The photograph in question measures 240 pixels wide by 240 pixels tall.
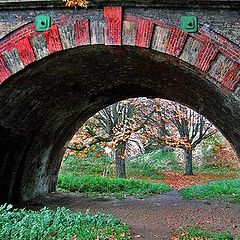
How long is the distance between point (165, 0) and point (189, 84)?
2.54 meters

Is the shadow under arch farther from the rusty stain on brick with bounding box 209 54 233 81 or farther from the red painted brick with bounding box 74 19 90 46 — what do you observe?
the rusty stain on brick with bounding box 209 54 233 81

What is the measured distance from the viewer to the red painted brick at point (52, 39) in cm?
795

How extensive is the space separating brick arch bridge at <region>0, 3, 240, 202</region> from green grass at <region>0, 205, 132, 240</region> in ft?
9.23

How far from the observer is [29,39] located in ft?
26.4

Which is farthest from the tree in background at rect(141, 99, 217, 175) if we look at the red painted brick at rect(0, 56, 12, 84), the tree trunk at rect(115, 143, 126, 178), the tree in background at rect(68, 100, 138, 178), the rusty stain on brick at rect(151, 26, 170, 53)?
the rusty stain on brick at rect(151, 26, 170, 53)

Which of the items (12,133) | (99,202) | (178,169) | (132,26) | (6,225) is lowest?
(6,225)

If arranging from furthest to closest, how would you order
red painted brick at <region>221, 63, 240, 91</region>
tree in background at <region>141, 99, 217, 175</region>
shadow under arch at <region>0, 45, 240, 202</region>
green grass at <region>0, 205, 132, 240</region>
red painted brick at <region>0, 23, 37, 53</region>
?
tree in background at <region>141, 99, 217, 175</region> < shadow under arch at <region>0, 45, 240, 202</region> < red painted brick at <region>0, 23, 37, 53</region> < red painted brick at <region>221, 63, 240, 91</region> < green grass at <region>0, 205, 132, 240</region>

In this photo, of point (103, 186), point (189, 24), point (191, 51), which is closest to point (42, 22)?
point (189, 24)

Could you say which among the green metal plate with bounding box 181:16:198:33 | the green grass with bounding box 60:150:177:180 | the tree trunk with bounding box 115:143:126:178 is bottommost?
the green metal plate with bounding box 181:16:198:33

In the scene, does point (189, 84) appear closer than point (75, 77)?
Yes

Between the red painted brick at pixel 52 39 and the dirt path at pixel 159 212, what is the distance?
4146mm

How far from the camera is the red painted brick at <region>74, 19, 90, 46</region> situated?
309 inches

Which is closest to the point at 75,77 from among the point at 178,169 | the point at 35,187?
the point at 35,187

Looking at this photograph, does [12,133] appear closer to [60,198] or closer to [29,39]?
[29,39]
